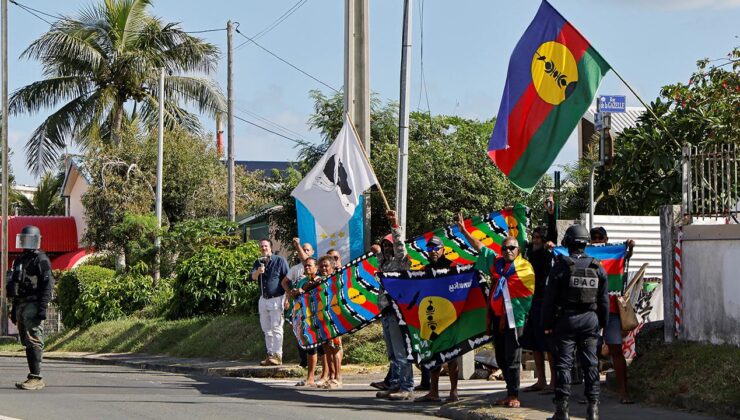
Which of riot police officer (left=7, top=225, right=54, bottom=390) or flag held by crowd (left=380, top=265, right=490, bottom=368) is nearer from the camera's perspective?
flag held by crowd (left=380, top=265, right=490, bottom=368)

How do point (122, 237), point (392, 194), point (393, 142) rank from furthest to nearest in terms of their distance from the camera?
point (122, 237) → point (393, 142) → point (392, 194)

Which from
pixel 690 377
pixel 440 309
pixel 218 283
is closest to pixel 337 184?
pixel 440 309

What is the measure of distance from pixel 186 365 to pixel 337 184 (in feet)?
16.0

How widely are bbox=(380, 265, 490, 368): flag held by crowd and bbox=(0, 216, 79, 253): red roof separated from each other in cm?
3390

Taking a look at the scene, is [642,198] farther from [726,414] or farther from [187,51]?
[187,51]

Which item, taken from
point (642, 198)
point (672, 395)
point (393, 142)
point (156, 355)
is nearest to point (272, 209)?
point (393, 142)

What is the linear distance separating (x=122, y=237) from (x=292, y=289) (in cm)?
1764

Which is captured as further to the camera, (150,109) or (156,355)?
(150,109)

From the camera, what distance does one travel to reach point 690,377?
1197 centimetres

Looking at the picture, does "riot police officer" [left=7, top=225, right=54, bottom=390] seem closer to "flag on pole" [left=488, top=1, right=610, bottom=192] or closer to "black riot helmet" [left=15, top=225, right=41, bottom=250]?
"black riot helmet" [left=15, top=225, right=41, bottom=250]

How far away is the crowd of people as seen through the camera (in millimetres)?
10648

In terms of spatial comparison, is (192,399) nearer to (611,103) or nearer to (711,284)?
(711,284)

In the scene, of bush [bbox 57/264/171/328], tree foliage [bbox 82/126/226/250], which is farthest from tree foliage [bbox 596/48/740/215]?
tree foliage [bbox 82/126/226/250]

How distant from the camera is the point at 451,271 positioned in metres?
13.1
